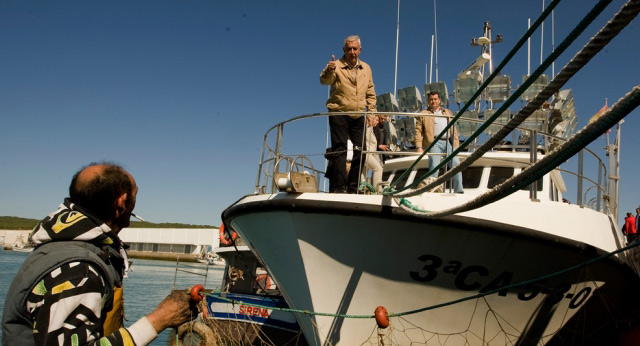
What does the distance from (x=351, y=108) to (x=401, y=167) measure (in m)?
2.59

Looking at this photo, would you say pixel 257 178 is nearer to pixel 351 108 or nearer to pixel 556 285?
pixel 351 108

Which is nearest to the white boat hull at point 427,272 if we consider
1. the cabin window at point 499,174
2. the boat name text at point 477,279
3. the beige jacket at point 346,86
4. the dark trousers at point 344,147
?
the boat name text at point 477,279

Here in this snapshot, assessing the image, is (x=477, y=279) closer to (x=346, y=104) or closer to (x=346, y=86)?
(x=346, y=104)

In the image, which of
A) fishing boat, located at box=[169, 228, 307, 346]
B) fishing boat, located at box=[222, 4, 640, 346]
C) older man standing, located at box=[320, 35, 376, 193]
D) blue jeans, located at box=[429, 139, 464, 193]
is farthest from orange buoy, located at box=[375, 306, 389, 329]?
fishing boat, located at box=[169, 228, 307, 346]

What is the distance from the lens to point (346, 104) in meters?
6.26

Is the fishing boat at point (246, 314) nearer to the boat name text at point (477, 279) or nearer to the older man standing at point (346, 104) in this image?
the older man standing at point (346, 104)

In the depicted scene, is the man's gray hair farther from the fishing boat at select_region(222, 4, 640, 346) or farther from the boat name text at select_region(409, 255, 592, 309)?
the boat name text at select_region(409, 255, 592, 309)

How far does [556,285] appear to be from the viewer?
5.62 meters

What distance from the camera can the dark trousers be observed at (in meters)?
6.12

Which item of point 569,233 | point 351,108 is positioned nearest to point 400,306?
point 569,233

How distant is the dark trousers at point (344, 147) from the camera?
6.12 meters

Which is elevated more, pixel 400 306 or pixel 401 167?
pixel 401 167

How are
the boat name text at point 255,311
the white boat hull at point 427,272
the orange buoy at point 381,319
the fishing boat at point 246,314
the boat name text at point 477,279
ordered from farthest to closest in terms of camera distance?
the boat name text at point 255,311, the fishing boat at point 246,314, the boat name text at point 477,279, the white boat hull at point 427,272, the orange buoy at point 381,319

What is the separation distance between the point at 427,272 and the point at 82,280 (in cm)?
419
